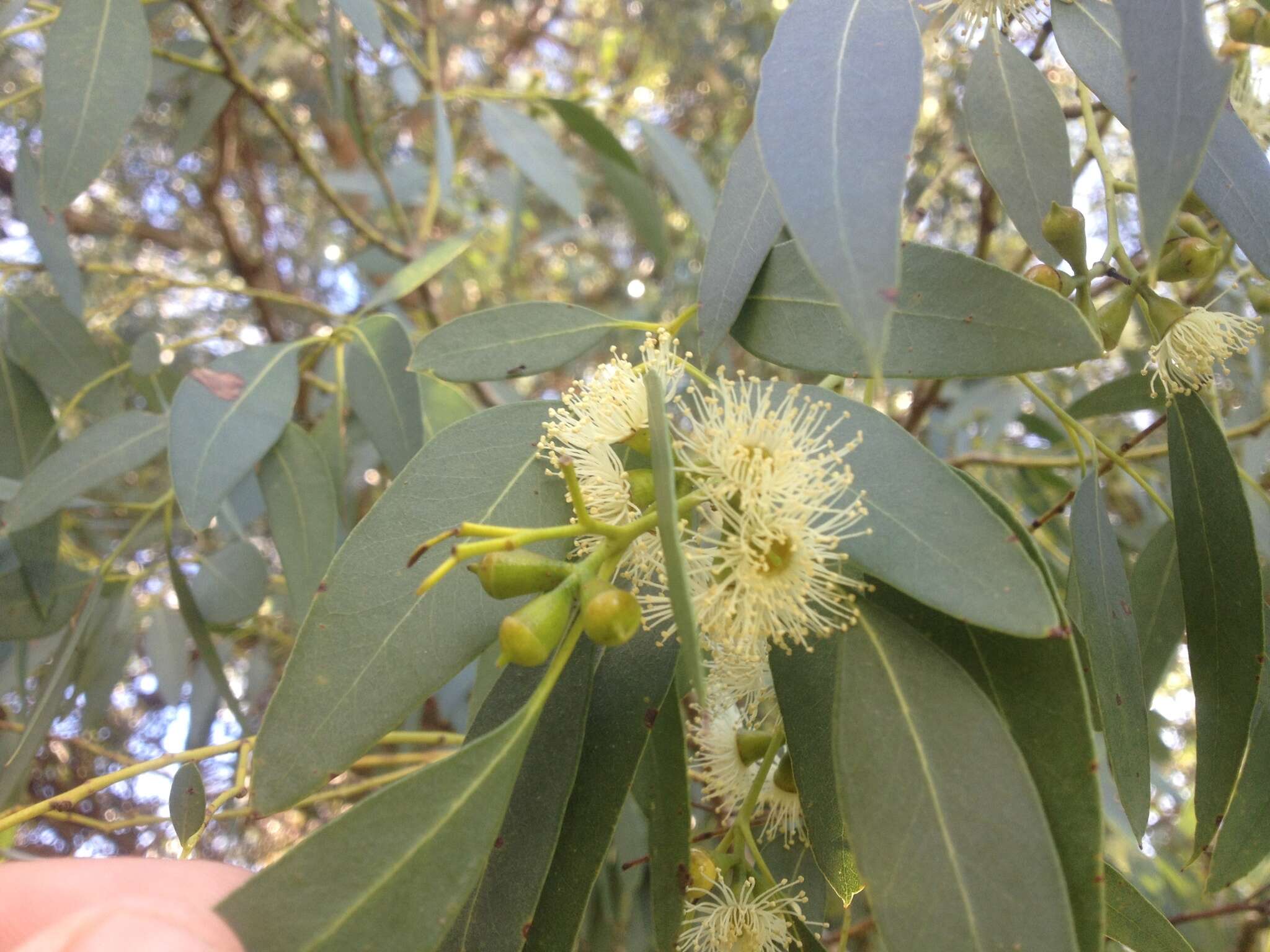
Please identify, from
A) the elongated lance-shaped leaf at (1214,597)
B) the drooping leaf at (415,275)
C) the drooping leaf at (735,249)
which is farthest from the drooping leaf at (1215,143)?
the drooping leaf at (415,275)

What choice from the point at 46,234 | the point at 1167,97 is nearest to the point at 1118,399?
the point at 1167,97

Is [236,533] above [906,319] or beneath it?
beneath

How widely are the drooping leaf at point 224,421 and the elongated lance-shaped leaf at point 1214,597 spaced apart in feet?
3.02

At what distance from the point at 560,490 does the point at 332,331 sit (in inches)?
22.6

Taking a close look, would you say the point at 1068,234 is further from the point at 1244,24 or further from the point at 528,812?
the point at 528,812

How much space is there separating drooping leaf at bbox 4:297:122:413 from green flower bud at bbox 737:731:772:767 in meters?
1.06

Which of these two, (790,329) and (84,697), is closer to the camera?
(790,329)

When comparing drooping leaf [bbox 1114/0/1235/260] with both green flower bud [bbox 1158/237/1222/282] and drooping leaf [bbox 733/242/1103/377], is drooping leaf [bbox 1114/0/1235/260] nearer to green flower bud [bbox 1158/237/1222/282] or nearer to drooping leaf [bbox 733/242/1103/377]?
drooping leaf [bbox 733/242/1103/377]

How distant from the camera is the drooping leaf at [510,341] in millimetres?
829

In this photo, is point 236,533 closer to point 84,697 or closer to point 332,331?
point 332,331

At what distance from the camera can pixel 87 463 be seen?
106 cm

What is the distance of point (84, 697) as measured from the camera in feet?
4.67

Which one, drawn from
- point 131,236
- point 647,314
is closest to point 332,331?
point 647,314

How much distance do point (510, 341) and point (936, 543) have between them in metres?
0.45
